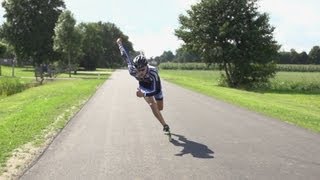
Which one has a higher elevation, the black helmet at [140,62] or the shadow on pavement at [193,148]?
the black helmet at [140,62]

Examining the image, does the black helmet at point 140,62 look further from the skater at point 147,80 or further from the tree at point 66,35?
the tree at point 66,35

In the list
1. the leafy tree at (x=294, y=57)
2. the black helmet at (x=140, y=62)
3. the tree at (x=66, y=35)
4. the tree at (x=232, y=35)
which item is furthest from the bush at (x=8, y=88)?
the leafy tree at (x=294, y=57)

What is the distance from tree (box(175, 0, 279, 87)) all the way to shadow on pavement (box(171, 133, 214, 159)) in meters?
32.1

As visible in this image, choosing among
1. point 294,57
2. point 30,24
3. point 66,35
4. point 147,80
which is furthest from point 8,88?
point 294,57

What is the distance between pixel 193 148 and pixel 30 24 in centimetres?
5818

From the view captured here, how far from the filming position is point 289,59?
583 ft

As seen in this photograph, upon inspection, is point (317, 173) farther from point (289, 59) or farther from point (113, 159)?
point (289, 59)

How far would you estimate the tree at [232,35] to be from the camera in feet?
140

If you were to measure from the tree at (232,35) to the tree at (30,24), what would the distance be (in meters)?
26.0

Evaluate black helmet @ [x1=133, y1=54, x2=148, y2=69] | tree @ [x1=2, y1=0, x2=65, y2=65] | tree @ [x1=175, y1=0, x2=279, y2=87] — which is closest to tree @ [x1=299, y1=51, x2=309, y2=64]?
tree @ [x1=2, y1=0, x2=65, y2=65]

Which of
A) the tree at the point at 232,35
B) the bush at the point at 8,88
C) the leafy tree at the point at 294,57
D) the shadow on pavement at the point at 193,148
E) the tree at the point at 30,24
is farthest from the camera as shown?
the leafy tree at the point at 294,57

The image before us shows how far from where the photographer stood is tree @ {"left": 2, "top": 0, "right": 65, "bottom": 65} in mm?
65188

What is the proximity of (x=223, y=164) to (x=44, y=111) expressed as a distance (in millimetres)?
10269

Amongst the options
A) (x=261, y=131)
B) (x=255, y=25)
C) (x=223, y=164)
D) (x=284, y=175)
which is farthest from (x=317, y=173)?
(x=255, y=25)
